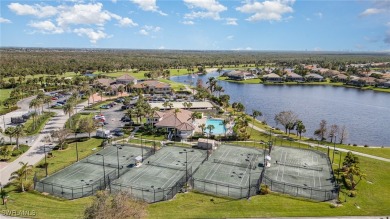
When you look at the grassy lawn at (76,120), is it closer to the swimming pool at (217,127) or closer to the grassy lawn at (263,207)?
the swimming pool at (217,127)

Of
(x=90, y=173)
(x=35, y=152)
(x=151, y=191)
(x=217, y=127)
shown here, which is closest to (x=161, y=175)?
(x=151, y=191)

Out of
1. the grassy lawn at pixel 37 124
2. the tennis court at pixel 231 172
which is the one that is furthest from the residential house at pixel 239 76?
the tennis court at pixel 231 172

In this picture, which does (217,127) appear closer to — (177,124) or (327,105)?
(177,124)

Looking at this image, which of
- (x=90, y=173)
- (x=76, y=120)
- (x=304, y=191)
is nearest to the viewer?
(x=304, y=191)

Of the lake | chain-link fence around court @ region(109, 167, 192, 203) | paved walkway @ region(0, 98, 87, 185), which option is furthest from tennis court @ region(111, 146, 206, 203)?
the lake

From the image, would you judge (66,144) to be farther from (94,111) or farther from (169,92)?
(169,92)

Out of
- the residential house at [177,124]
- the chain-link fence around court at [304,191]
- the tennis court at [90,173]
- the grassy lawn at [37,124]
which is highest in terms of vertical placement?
the residential house at [177,124]

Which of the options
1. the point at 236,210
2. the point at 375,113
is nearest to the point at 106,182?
the point at 236,210

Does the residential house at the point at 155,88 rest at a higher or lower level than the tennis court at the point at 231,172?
higher
